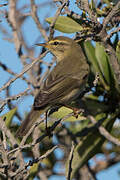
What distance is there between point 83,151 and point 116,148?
1617 millimetres

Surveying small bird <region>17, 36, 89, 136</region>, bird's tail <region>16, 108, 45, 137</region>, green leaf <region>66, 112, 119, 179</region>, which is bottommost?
green leaf <region>66, 112, 119, 179</region>

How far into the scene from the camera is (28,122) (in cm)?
443

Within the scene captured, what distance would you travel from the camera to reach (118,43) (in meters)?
4.80

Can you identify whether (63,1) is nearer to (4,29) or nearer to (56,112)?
(56,112)

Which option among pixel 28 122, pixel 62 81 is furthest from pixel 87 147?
pixel 62 81

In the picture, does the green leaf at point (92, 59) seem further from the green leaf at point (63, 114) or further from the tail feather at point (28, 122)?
A: the tail feather at point (28, 122)

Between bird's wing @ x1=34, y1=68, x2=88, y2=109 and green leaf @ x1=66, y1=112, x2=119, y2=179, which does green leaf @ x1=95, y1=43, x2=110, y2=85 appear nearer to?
bird's wing @ x1=34, y1=68, x2=88, y2=109

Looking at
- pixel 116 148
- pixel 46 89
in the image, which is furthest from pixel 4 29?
pixel 116 148

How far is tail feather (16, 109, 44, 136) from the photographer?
4309 millimetres

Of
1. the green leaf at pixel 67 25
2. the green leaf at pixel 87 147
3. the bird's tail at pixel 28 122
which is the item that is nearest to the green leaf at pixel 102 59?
the green leaf at pixel 67 25

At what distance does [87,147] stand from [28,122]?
865 mm

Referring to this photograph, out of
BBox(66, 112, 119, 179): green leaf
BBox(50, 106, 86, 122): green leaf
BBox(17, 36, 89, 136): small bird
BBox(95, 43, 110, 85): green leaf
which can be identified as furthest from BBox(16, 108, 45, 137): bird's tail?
BBox(95, 43, 110, 85): green leaf

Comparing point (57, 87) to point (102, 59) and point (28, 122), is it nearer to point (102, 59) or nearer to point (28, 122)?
point (102, 59)

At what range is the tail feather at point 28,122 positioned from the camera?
14.1 ft
